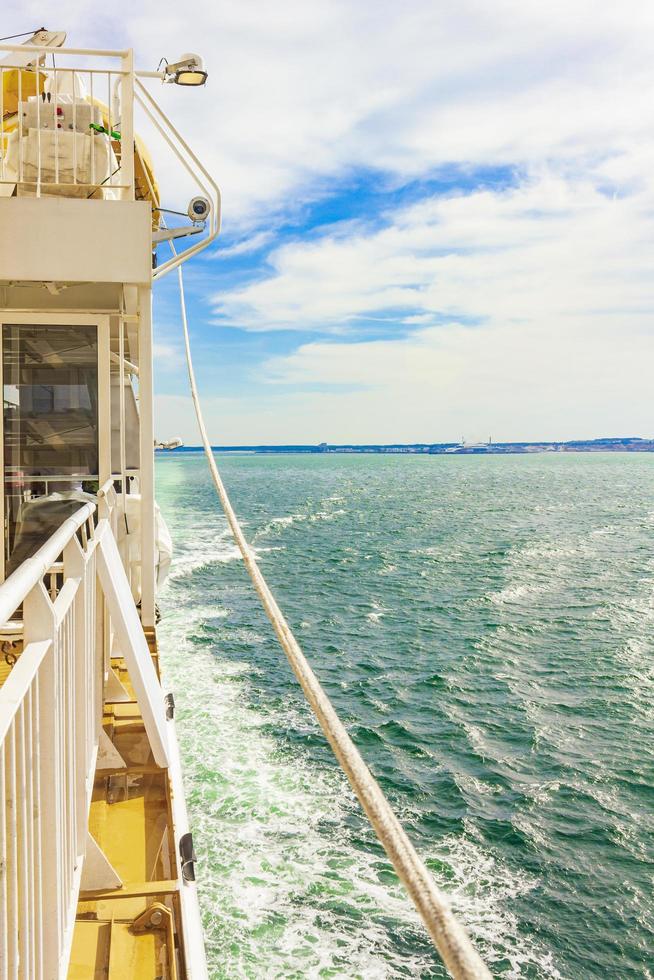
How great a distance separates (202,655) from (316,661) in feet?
8.25

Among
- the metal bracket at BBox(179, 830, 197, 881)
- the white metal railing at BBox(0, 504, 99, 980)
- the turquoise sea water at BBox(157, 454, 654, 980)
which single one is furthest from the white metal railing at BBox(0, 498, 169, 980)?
the turquoise sea water at BBox(157, 454, 654, 980)

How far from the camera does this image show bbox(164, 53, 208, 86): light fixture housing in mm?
5977

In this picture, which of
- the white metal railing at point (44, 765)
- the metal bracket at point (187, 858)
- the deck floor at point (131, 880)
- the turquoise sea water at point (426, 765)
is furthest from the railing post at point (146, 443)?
the turquoise sea water at point (426, 765)

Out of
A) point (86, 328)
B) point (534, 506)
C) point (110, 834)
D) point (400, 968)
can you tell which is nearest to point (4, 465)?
point (86, 328)

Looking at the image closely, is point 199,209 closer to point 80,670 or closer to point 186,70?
point 186,70

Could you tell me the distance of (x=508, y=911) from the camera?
804cm

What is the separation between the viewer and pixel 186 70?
6.00 m

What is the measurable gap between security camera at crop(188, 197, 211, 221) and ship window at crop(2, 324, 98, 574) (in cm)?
205

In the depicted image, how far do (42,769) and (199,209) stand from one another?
657 centimetres

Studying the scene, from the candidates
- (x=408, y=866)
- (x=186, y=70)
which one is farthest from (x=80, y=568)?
(x=186, y=70)

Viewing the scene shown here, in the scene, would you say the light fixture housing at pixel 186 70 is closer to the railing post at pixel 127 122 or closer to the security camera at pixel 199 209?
the railing post at pixel 127 122

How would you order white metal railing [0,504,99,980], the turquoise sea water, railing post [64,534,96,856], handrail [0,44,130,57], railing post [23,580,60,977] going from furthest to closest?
the turquoise sea water → handrail [0,44,130,57] → railing post [64,534,96,856] → railing post [23,580,60,977] → white metal railing [0,504,99,980]

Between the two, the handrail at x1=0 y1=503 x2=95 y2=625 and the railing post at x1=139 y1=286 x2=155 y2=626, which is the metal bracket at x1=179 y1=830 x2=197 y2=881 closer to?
the handrail at x1=0 y1=503 x2=95 y2=625

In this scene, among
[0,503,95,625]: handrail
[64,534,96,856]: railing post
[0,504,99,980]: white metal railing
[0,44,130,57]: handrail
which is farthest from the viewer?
[0,44,130,57]: handrail
